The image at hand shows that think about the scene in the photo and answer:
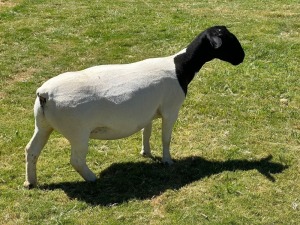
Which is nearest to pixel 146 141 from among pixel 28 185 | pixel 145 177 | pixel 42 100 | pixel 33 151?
pixel 145 177

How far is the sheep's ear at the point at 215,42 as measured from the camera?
754 centimetres

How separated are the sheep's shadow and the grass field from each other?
14mm

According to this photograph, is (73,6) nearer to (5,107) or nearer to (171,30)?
(171,30)

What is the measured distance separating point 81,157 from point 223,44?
249cm

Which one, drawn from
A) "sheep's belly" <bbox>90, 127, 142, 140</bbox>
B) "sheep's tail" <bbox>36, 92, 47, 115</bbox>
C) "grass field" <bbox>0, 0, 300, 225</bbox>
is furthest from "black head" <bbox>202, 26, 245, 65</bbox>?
"sheep's tail" <bbox>36, 92, 47, 115</bbox>

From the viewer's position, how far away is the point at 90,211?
21.6ft

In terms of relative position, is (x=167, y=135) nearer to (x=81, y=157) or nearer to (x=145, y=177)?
(x=145, y=177)

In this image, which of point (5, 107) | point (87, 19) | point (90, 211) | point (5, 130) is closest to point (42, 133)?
point (90, 211)

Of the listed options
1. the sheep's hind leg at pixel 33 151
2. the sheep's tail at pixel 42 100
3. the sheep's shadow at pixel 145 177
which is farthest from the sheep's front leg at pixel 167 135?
the sheep's tail at pixel 42 100

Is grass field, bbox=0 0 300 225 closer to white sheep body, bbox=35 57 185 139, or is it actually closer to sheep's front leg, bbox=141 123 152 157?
sheep's front leg, bbox=141 123 152 157

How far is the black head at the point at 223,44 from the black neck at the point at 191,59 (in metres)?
0.10

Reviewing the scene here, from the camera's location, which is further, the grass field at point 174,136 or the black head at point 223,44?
the black head at point 223,44

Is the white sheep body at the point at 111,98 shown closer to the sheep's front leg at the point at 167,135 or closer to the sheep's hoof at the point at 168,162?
the sheep's front leg at the point at 167,135

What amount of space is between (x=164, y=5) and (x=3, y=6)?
487cm
